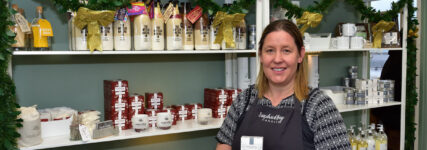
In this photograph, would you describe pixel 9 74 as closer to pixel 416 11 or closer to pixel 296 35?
pixel 296 35

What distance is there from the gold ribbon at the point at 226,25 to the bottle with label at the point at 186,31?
0.54ft

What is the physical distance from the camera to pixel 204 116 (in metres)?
2.44

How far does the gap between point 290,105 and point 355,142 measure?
64.8 inches

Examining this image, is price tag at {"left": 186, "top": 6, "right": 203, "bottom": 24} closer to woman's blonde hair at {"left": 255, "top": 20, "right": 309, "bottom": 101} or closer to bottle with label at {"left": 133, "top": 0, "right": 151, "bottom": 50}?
bottle with label at {"left": 133, "top": 0, "right": 151, "bottom": 50}

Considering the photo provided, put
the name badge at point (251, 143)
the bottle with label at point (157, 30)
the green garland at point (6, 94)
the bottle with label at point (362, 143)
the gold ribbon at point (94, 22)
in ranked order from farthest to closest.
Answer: the bottle with label at point (362, 143), the bottle with label at point (157, 30), the gold ribbon at point (94, 22), the green garland at point (6, 94), the name badge at point (251, 143)

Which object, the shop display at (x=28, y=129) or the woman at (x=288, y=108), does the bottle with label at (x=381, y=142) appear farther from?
the shop display at (x=28, y=129)

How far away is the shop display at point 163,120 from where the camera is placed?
2287 millimetres

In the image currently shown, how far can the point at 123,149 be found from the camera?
102 inches

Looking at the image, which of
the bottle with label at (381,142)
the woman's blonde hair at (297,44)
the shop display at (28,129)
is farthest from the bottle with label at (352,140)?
the shop display at (28,129)

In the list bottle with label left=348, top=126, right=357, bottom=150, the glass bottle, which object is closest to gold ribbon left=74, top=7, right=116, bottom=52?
the glass bottle

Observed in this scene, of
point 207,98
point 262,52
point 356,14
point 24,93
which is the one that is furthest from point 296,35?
point 356,14

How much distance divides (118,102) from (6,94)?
606mm

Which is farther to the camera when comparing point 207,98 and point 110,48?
point 207,98

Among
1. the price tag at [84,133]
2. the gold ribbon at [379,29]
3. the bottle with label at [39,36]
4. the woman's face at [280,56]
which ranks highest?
the gold ribbon at [379,29]
